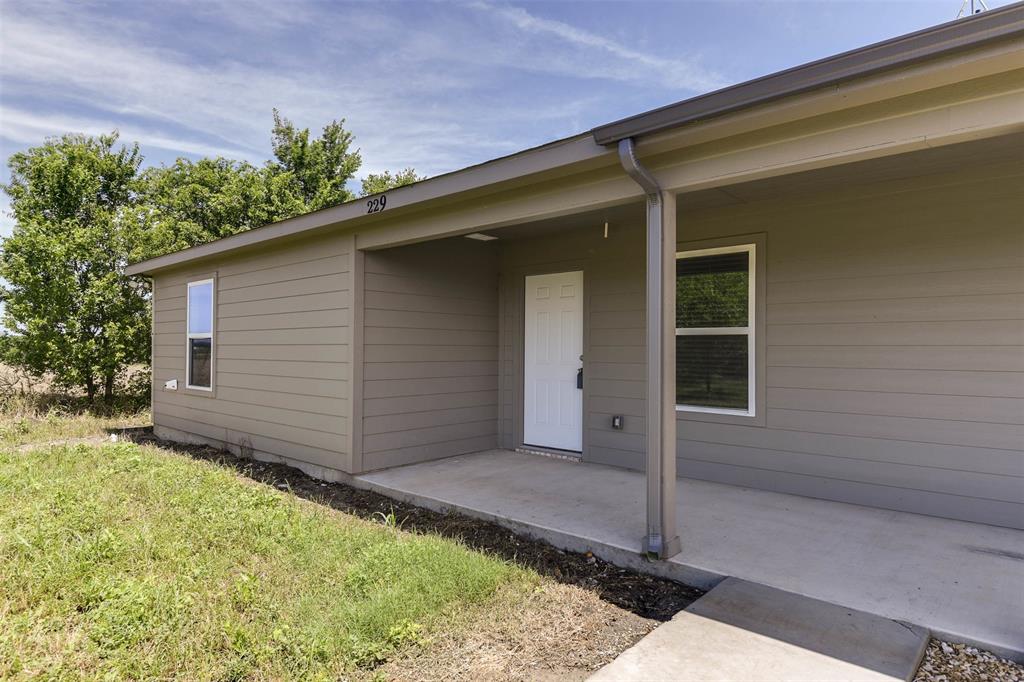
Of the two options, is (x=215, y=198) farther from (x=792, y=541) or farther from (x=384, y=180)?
(x=792, y=541)

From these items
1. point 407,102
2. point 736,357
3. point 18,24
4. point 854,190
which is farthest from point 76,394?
point 854,190

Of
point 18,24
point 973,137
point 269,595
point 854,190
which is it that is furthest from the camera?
point 18,24

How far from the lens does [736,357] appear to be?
445cm

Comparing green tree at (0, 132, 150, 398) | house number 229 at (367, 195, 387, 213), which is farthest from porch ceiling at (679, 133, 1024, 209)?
green tree at (0, 132, 150, 398)

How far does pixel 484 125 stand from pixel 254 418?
40.2 feet

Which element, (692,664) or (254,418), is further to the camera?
(254,418)

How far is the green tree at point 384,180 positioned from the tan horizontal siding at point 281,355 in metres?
11.9

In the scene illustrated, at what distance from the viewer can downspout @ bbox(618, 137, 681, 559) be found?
9.75 ft

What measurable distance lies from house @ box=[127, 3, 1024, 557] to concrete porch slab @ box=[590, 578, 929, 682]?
0.61 m

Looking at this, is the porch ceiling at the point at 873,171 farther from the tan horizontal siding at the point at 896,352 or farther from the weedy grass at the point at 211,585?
the weedy grass at the point at 211,585

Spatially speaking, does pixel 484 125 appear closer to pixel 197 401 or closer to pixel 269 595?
pixel 197 401

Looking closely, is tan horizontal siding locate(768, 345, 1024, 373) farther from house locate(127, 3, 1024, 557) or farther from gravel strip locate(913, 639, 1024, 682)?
gravel strip locate(913, 639, 1024, 682)

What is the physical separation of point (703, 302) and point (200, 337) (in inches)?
237

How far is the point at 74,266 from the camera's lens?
9.95m
